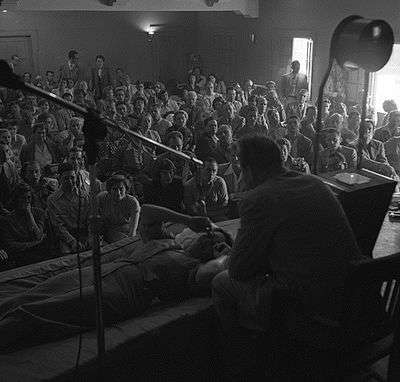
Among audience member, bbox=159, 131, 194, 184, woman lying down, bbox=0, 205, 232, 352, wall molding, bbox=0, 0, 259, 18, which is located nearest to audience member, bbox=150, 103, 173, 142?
audience member, bbox=159, 131, 194, 184

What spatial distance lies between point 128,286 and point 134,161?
3068 millimetres

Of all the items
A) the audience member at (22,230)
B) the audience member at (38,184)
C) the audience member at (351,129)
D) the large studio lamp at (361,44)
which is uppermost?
the large studio lamp at (361,44)

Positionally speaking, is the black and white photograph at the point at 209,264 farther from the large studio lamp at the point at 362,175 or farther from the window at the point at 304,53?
the window at the point at 304,53

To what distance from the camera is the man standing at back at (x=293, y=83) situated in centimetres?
973

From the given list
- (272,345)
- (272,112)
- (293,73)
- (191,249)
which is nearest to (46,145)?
(272,112)

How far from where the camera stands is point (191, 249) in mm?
2758

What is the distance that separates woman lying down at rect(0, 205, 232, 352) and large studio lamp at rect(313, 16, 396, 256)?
2.08 ft

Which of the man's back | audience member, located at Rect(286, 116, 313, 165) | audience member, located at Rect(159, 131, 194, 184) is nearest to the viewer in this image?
the man's back

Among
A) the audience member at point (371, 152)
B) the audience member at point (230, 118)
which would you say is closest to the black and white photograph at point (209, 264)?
the audience member at point (371, 152)

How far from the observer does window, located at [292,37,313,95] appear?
33.1 feet

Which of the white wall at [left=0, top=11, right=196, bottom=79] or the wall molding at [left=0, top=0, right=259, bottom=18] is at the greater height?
the wall molding at [left=0, top=0, right=259, bottom=18]

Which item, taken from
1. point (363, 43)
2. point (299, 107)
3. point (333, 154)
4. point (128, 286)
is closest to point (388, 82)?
point (299, 107)

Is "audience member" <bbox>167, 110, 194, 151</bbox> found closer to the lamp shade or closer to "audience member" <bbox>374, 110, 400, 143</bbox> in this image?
"audience member" <bbox>374, 110, 400, 143</bbox>

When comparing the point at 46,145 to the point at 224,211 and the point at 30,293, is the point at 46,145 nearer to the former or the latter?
the point at 224,211
